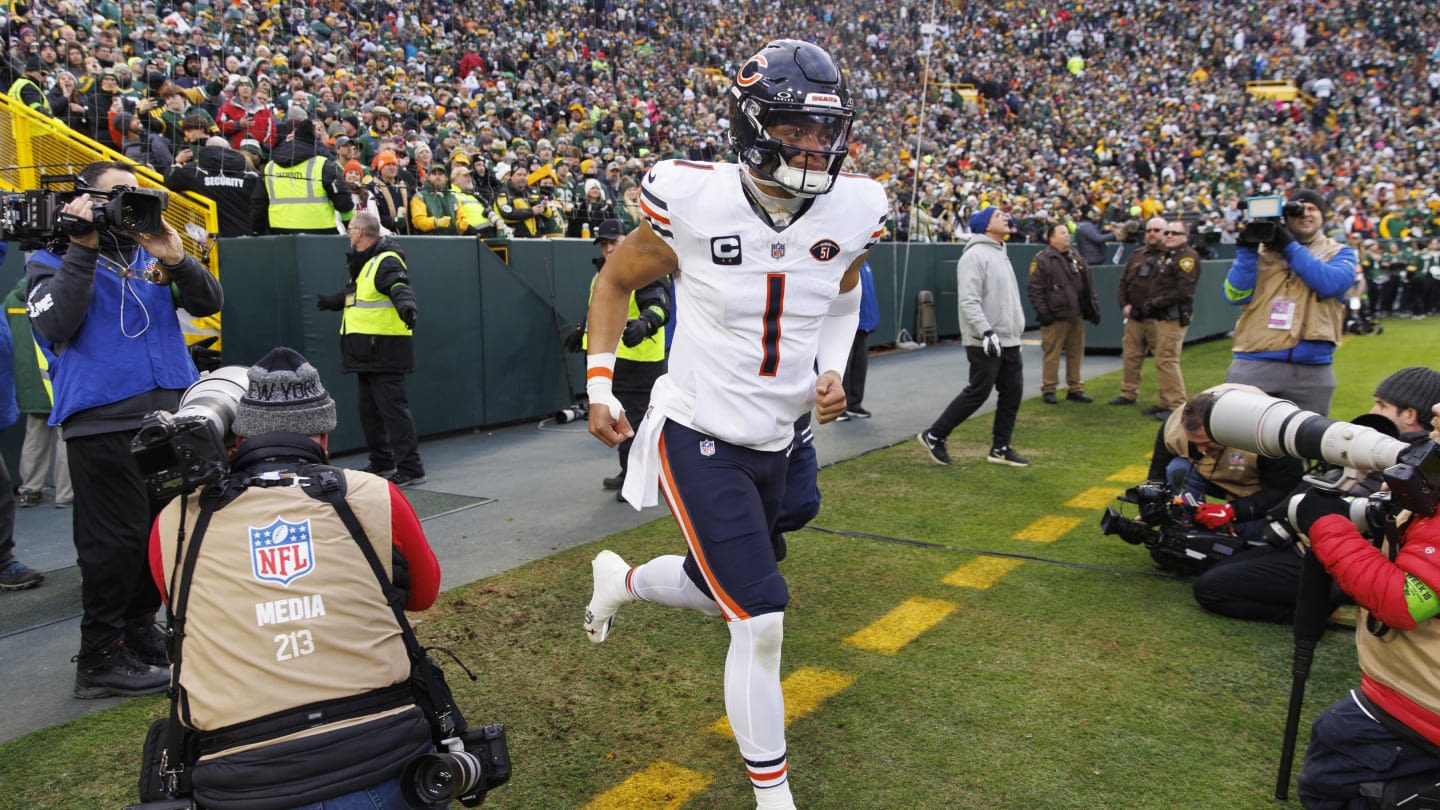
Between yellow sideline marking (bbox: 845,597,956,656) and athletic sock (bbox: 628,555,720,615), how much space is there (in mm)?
984

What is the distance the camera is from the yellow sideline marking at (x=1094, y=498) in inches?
259

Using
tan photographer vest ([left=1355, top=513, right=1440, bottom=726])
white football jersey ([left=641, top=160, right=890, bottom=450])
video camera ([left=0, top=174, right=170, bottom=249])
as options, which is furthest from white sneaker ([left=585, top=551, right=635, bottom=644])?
tan photographer vest ([left=1355, top=513, right=1440, bottom=726])

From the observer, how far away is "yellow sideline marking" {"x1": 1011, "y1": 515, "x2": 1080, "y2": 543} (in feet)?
19.0

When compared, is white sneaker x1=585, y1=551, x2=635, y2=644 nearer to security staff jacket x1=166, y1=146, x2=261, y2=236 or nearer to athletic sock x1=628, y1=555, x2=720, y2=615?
athletic sock x1=628, y1=555, x2=720, y2=615

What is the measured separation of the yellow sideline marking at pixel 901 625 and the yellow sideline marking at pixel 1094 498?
→ 223 centimetres

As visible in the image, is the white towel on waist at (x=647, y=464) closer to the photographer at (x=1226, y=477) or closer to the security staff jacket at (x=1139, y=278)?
the photographer at (x=1226, y=477)

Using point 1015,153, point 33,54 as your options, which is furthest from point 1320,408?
point 1015,153

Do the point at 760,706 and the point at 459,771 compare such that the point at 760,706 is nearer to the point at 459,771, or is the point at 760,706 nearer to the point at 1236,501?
the point at 459,771

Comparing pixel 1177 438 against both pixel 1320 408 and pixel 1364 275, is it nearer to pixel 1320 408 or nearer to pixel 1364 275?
pixel 1320 408

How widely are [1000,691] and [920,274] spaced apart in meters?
12.5

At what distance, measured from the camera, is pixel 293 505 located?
2.14 m

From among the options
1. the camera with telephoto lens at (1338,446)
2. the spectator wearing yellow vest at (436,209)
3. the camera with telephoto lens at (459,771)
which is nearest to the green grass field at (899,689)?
the camera with telephoto lens at (459,771)

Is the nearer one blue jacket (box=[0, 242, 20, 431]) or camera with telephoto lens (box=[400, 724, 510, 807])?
camera with telephoto lens (box=[400, 724, 510, 807])

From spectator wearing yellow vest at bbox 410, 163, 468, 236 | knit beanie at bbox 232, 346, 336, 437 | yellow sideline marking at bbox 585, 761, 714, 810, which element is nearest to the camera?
knit beanie at bbox 232, 346, 336, 437
